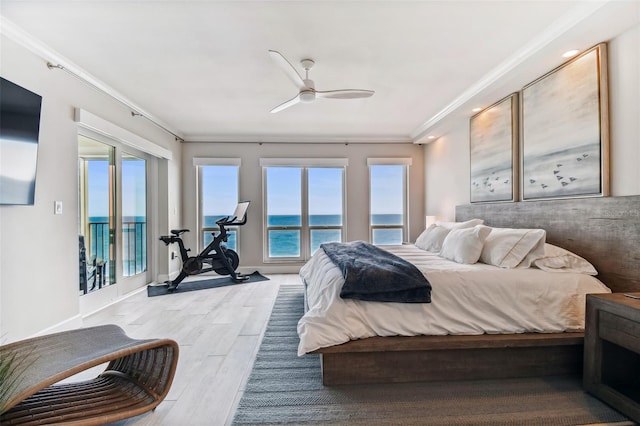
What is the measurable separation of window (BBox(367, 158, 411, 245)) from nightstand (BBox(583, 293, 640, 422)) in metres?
3.95

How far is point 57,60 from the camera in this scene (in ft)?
8.79

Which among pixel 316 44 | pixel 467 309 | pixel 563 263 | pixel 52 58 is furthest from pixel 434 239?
pixel 52 58

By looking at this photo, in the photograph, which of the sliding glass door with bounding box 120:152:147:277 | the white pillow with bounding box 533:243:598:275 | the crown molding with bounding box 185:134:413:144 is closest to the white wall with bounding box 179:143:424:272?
the crown molding with bounding box 185:134:413:144

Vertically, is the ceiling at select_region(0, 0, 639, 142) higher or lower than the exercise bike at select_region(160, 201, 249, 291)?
higher

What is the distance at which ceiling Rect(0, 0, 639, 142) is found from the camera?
2.09 m

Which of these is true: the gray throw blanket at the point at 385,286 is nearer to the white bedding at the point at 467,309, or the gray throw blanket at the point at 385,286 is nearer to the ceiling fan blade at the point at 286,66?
the white bedding at the point at 467,309

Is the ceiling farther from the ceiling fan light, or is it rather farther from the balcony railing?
the balcony railing

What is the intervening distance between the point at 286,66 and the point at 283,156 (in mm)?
3219

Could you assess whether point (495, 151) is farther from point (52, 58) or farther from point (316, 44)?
point (52, 58)

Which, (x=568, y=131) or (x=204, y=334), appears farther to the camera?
(x=204, y=334)

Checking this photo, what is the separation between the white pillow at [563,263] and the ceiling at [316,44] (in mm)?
1641

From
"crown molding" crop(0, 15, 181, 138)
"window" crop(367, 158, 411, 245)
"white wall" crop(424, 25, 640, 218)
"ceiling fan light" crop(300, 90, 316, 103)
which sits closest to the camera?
"white wall" crop(424, 25, 640, 218)

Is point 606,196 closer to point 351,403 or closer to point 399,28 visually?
point 399,28

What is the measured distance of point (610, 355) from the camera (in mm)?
1815
